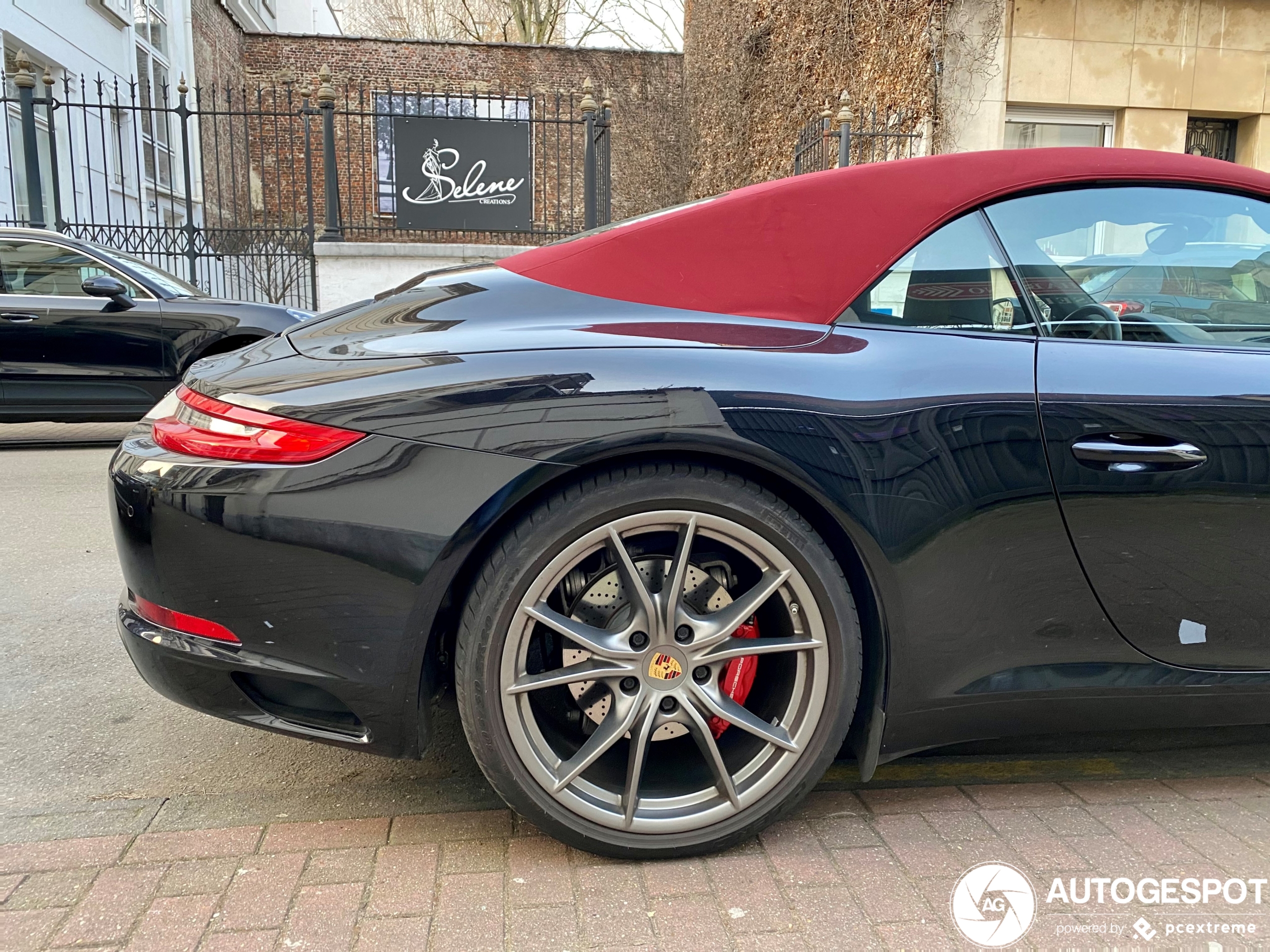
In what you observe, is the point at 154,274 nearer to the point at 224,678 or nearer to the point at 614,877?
the point at 224,678

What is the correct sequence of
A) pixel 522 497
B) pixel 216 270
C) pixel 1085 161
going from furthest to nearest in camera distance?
pixel 216 270
pixel 1085 161
pixel 522 497

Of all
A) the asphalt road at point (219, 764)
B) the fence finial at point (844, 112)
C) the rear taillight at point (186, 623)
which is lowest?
the asphalt road at point (219, 764)

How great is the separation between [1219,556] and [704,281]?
1257 millimetres

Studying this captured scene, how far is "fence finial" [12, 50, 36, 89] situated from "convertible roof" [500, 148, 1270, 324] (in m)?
12.1

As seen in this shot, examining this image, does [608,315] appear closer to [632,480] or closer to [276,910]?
[632,480]

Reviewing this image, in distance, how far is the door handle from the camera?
6.46 ft

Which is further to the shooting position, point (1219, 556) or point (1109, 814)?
point (1109, 814)

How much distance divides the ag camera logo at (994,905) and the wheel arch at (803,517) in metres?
0.30

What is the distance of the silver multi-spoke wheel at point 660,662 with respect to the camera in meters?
Result: 1.90

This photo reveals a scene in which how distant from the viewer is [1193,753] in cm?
257

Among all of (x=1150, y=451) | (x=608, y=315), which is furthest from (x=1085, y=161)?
(x=608, y=315)

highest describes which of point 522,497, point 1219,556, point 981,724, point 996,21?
point 996,21

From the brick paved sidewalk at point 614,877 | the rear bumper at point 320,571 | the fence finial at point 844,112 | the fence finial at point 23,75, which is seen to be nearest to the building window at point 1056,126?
the fence finial at point 844,112

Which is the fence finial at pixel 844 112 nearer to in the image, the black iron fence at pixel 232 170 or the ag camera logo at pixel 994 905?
the black iron fence at pixel 232 170
